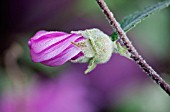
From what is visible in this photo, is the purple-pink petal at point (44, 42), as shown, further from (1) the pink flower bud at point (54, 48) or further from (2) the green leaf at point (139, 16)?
(2) the green leaf at point (139, 16)

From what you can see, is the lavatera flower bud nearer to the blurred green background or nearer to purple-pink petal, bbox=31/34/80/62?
purple-pink petal, bbox=31/34/80/62

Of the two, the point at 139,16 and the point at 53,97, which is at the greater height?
the point at 139,16

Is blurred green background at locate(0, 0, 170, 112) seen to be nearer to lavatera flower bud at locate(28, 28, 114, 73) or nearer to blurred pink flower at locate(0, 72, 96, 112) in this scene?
blurred pink flower at locate(0, 72, 96, 112)

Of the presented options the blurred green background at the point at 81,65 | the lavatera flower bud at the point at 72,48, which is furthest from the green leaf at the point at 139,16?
the blurred green background at the point at 81,65

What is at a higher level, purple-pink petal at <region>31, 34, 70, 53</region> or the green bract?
Result: purple-pink petal at <region>31, 34, 70, 53</region>

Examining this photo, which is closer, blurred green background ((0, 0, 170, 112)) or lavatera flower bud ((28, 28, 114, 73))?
lavatera flower bud ((28, 28, 114, 73))

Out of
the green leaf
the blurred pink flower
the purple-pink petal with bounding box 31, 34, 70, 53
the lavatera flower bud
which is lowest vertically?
the blurred pink flower

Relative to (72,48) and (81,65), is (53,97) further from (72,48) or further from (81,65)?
(72,48)

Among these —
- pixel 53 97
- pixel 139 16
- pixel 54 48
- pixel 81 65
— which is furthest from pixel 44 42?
pixel 81 65

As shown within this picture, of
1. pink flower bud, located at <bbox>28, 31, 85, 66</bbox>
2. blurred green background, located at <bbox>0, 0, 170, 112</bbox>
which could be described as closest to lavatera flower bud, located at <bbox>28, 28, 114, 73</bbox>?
pink flower bud, located at <bbox>28, 31, 85, 66</bbox>
